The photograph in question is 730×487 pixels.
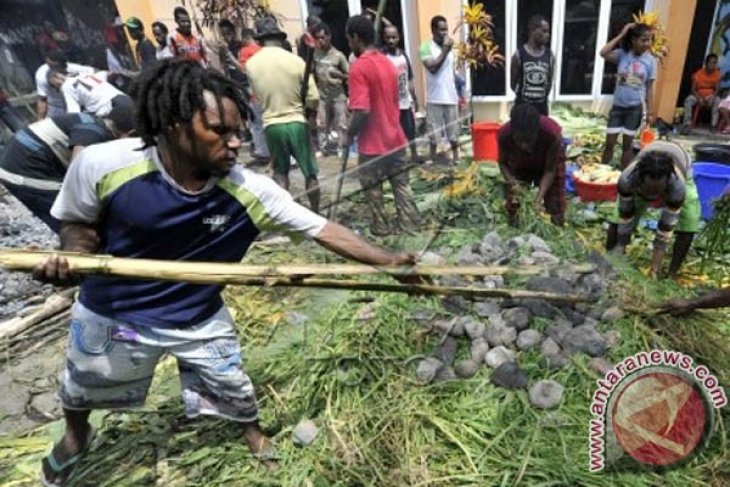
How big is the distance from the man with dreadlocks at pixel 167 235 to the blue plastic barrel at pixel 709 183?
366 cm

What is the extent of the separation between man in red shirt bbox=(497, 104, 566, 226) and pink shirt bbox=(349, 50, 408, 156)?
3.24 feet

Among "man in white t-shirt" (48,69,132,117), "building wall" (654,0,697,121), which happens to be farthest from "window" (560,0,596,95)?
"man in white t-shirt" (48,69,132,117)

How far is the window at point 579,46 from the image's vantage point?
757 centimetres

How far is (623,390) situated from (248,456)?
66.8 inches

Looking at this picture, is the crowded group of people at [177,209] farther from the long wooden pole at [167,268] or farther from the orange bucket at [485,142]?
the orange bucket at [485,142]

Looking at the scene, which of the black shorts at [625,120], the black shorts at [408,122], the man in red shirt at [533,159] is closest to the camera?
the man in red shirt at [533,159]

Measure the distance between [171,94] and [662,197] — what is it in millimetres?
2910

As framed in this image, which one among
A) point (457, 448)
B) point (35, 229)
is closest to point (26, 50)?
point (35, 229)

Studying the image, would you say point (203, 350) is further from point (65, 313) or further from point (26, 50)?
point (26, 50)

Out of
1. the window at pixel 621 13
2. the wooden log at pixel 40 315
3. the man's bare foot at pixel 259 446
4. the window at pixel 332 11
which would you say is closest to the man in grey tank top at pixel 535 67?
the window at pixel 621 13

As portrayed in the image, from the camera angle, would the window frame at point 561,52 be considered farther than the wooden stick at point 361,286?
Yes

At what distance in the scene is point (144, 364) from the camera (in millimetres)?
1992

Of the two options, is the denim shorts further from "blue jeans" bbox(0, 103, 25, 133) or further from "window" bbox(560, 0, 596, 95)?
"window" bbox(560, 0, 596, 95)

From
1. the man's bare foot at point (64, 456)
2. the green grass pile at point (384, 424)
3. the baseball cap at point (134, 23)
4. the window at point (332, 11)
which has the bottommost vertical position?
the green grass pile at point (384, 424)
